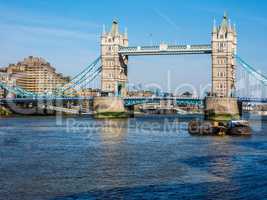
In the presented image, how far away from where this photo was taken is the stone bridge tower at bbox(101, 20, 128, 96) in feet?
328

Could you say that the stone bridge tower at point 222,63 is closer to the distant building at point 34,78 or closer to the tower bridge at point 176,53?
the tower bridge at point 176,53

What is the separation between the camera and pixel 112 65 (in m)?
100

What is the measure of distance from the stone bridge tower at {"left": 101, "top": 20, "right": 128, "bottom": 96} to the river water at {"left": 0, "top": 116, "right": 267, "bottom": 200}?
58.7 meters

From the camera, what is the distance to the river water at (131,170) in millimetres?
21203

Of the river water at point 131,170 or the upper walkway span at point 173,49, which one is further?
the upper walkway span at point 173,49

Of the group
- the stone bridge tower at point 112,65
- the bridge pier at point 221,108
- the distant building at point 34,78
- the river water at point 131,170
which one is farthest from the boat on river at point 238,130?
the distant building at point 34,78

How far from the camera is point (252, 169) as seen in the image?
26.8 m

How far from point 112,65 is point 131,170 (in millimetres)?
74517

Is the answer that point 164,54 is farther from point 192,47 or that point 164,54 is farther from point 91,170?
point 91,170

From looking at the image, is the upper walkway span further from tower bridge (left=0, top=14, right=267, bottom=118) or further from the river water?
the river water

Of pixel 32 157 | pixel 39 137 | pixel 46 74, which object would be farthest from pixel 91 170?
pixel 46 74

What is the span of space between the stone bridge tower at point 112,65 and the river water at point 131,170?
5874 cm

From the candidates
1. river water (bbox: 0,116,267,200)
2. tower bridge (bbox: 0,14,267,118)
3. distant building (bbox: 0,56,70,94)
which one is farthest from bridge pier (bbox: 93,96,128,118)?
distant building (bbox: 0,56,70,94)

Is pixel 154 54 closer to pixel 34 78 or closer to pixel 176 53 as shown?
pixel 176 53
